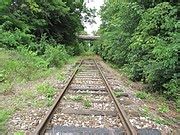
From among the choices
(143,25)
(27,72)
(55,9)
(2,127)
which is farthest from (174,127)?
(55,9)

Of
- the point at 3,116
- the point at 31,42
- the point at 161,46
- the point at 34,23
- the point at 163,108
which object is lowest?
the point at 163,108

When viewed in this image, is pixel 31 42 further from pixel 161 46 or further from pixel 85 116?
pixel 85 116

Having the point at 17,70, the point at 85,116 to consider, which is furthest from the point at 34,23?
the point at 85,116

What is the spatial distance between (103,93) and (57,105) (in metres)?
2.40

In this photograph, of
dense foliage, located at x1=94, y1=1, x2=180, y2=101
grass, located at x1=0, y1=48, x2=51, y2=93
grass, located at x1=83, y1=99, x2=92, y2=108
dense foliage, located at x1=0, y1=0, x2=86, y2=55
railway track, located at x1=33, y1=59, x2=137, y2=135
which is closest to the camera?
railway track, located at x1=33, y1=59, x2=137, y2=135

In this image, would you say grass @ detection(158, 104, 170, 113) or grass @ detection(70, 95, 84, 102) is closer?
grass @ detection(158, 104, 170, 113)

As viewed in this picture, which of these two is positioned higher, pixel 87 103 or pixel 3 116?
pixel 3 116

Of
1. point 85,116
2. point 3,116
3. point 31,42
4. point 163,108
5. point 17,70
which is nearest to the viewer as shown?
point 3,116

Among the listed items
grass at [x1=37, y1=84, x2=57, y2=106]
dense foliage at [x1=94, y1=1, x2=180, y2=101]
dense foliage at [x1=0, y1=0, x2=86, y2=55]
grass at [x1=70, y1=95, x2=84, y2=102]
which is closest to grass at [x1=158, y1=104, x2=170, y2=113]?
dense foliage at [x1=94, y1=1, x2=180, y2=101]

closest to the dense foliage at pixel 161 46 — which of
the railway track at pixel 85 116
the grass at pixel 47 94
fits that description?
the railway track at pixel 85 116

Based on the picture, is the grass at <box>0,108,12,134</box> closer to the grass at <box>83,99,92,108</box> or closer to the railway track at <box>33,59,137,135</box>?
the railway track at <box>33,59,137,135</box>

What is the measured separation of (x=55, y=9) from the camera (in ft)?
91.2

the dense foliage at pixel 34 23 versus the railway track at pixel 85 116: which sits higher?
the dense foliage at pixel 34 23

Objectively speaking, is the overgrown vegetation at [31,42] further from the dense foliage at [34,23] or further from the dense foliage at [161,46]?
the dense foliage at [161,46]
